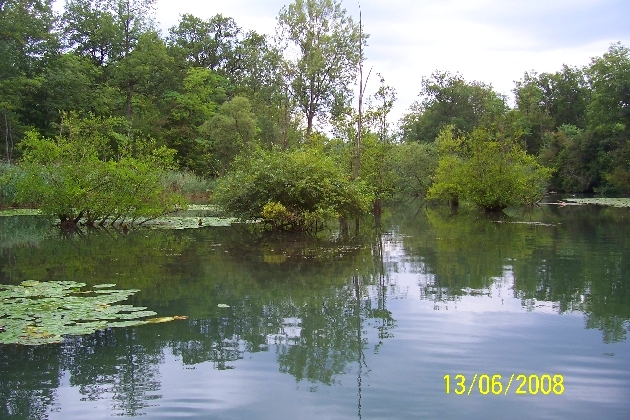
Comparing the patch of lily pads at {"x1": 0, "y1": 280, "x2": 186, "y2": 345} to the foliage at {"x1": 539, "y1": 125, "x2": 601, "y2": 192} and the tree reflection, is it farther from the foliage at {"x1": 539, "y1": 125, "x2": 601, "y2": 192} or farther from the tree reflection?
the foliage at {"x1": 539, "y1": 125, "x2": 601, "y2": 192}

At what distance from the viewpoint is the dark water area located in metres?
4.95

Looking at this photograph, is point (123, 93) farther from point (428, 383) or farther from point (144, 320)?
point (428, 383)

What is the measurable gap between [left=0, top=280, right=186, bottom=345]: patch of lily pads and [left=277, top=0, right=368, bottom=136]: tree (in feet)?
102

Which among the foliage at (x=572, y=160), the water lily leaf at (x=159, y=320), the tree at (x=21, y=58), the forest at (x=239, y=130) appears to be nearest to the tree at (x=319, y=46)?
the forest at (x=239, y=130)

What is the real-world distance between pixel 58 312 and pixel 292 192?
11.7 meters

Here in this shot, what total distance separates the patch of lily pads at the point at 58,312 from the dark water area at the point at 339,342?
0.25 metres

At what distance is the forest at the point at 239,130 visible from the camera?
19688 millimetres

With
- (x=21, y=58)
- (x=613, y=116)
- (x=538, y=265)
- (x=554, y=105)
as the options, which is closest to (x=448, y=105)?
(x=554, y=105)

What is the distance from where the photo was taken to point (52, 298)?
27.6 feet

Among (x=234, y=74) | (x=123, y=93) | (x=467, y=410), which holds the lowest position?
(x=467, y=410)

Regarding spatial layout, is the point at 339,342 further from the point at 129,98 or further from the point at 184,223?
the point at 129,98

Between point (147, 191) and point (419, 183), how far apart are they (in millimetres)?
27382

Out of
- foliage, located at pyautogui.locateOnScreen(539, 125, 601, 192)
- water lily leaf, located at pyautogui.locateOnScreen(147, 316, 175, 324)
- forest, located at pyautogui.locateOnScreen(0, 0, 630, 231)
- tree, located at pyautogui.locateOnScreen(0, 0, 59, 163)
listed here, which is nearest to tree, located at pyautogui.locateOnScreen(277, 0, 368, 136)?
forest, located at pyautogui.locateOnScreen(0, 0, 630, 231)

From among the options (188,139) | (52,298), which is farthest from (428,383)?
(188,139)
